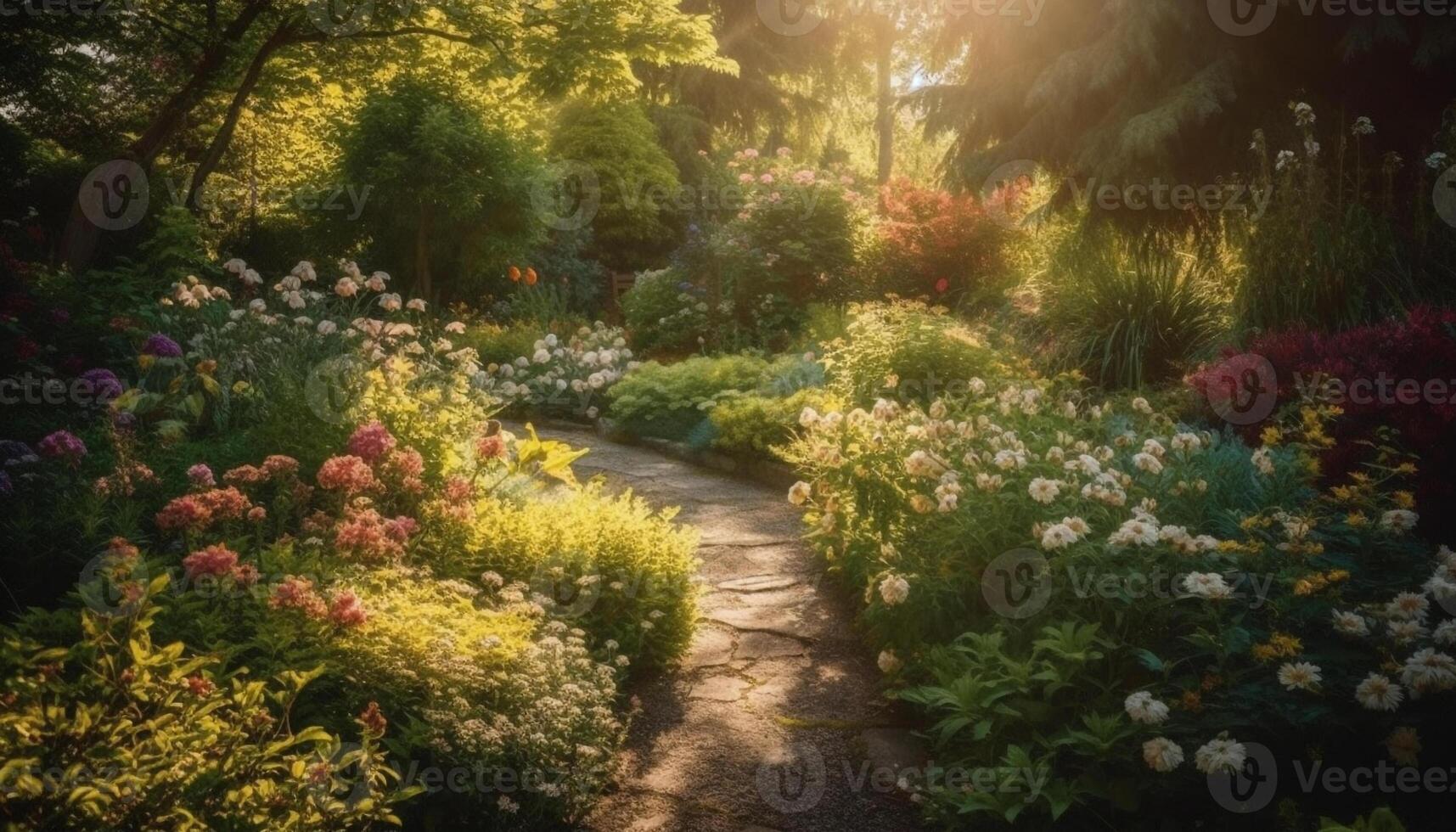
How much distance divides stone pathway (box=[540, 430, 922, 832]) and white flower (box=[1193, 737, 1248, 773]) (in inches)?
38.0

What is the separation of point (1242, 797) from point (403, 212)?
11.9 m

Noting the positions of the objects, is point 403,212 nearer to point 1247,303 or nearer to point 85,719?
point 1247,303

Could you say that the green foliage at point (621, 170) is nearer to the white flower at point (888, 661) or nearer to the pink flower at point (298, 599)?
the white flower at point (888, 661)

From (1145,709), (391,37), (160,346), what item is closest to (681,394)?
(160,346)

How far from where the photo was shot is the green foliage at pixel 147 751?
2.02 meters

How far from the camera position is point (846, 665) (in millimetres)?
4430

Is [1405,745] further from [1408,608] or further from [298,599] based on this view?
[298,599]

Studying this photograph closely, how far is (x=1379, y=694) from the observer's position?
9.04 ft

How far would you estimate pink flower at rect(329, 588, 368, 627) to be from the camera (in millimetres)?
2912

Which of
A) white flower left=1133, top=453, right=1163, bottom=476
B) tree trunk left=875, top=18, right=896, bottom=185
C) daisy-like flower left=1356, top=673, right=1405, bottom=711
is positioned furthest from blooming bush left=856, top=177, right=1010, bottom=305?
daisy-like flower left=1356, top=673, right=1405, bottom=711

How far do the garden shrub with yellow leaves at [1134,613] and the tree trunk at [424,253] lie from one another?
941 cm

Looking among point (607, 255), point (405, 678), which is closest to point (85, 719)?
point (405, 678)

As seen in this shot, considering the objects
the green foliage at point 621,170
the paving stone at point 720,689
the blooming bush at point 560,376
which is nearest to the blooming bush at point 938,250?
the blooming bush at point 560,376

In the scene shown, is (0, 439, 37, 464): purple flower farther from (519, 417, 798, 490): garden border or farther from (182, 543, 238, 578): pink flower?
(519, 417, 798, 490): garden border
